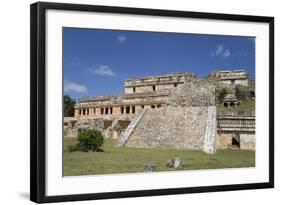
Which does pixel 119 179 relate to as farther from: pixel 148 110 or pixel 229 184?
pixel 229 184

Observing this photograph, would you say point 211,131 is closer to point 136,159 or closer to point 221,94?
point 221,94

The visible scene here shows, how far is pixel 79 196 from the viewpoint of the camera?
8.94m

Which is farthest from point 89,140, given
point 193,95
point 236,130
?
point 236,130

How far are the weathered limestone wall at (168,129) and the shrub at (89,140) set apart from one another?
45 cm

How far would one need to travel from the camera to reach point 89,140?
9.23 metres

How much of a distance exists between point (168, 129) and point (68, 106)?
154 cm

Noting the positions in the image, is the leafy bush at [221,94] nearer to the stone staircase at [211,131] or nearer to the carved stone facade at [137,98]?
the stone staircase at [211,131]

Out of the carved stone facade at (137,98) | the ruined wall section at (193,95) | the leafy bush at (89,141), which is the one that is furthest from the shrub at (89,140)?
the ruined wall section at (193,95)

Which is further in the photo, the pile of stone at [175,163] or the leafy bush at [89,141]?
the pile of stone at [175,163]

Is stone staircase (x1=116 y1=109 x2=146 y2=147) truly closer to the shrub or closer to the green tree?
the shrub

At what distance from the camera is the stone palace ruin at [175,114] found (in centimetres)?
943

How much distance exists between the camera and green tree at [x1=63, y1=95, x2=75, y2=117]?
8953 mm

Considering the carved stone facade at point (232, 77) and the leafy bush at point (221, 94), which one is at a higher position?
the carved stone facade at point (232, 77)

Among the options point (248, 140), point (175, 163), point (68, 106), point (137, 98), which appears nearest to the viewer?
point (68, 106)
